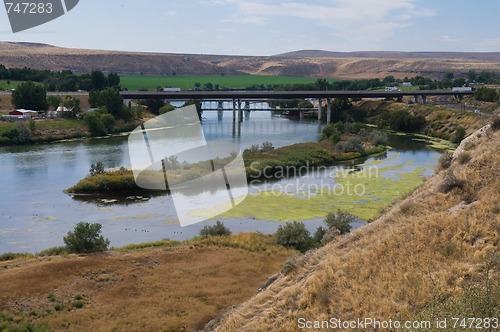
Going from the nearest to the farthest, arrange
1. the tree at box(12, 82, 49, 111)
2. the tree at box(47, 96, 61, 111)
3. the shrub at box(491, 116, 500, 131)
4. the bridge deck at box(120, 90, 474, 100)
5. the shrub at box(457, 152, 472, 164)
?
the shrub at box(457, 152, 472, 164) < the shrub at box(491, 116, 500, 131) < the tree at box(12, 82, 49, 111) < the tree at box(47, 96, 61, 111) < the bridge deck at box(120, 90, 474, 100)

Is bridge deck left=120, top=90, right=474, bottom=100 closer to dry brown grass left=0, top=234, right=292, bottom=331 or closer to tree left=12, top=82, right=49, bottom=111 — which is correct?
tree left=12, top=82, right=49, bottom=111

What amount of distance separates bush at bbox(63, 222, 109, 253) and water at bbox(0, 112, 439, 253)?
1900 mm

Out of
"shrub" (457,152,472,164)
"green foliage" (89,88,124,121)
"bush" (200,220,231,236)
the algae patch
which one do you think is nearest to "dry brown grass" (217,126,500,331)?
"shrub" (457,152,472,164)

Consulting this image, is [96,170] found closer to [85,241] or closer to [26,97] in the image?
[85,241]

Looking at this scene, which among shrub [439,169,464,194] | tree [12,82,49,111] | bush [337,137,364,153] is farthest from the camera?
tree [12,82,49,111]

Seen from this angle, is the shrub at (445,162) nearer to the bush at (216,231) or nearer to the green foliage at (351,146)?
the bush at (216,231)

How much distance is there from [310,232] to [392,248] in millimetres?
13874

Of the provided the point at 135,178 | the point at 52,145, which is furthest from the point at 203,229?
the point at 52,145

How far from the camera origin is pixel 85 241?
22.6 m

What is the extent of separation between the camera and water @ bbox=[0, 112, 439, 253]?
1024 inches

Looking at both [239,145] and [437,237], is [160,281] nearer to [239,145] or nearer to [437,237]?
[437,237]

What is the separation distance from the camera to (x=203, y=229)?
2620cm

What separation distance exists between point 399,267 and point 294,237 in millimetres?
12563

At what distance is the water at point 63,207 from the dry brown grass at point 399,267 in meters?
12.7
